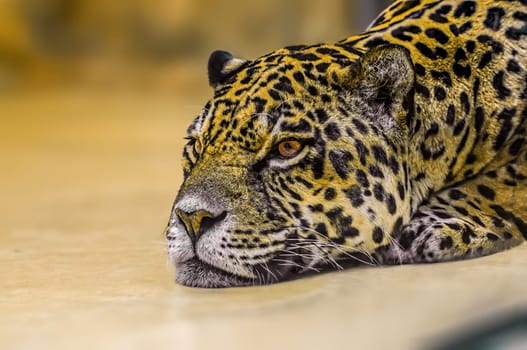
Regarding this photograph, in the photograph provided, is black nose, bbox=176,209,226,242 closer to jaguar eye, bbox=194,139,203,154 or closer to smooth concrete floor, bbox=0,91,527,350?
smooth concrete floor, bbox=0,91,527,350

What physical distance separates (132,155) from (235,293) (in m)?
7.77

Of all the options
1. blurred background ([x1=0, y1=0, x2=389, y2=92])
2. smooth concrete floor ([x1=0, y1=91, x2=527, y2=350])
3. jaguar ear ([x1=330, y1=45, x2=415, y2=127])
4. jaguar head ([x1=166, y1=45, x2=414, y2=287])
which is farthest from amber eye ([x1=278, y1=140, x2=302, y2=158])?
blurred background ([x1=0, y1=0, x2=389, y2=92])

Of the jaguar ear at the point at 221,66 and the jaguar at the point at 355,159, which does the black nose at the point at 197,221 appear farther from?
the jaguar ear at the point at 221,66

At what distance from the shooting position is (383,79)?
6.01 metres

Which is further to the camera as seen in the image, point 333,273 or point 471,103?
point 471,103

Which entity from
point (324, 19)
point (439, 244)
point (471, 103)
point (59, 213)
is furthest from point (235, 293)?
point (324, 19)

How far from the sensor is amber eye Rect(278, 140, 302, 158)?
583cm

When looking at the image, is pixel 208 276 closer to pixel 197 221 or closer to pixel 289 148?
pixel 197 221

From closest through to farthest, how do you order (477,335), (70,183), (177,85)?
(477,335)
(70,183)
(177,85)

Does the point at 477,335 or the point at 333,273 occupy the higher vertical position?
the point at 477,335

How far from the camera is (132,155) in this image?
13211mm

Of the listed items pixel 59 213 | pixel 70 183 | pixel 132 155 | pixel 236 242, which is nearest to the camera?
pixel 236 242

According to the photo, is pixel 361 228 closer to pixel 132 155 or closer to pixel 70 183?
pixel 70 183

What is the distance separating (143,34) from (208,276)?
55.9 ft
